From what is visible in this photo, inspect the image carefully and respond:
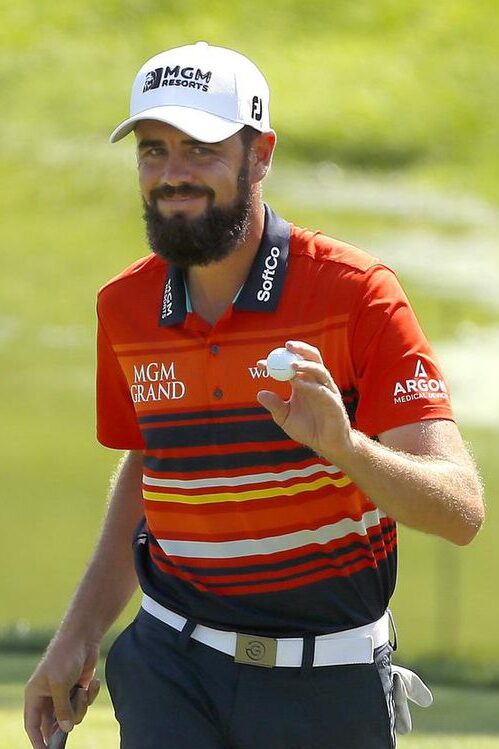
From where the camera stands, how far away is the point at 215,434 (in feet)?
14.4

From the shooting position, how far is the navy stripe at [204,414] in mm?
4363

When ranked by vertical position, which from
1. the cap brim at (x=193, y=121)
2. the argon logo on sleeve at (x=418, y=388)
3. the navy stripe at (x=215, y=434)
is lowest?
the navy stripe at (x=215, y=434)

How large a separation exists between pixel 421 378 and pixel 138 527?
106 cm

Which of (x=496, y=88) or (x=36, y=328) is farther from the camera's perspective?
(x=496, y=88)

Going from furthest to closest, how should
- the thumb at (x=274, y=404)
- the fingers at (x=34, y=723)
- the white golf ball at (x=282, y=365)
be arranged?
1. the fingers at (x=34, y=723)
2. the thumb at (x=274, y=404)
3. the white golf ball at (x=282, y=365)

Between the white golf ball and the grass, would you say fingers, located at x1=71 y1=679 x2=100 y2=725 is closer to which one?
the white golf ball

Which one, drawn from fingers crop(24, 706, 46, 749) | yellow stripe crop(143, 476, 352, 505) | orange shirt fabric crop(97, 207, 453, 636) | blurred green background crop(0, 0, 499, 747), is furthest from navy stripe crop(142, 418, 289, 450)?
blurred green background crop(0, 0, 499, 747)

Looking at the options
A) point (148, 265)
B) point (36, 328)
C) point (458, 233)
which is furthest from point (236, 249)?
point (458, 233)

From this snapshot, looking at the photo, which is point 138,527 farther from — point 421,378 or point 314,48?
point 314,48

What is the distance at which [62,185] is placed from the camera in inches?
944

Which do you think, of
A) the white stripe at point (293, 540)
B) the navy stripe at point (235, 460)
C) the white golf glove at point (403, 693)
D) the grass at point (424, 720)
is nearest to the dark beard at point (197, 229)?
the navy stripe at point (235, 460)

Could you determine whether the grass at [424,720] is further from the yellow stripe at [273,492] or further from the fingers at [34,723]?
the yellow stripe at [273,492]

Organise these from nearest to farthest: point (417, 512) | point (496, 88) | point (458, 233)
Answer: point (417, 512)
point (458, 233)
point (496, 88)

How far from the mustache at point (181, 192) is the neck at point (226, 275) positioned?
16cm
